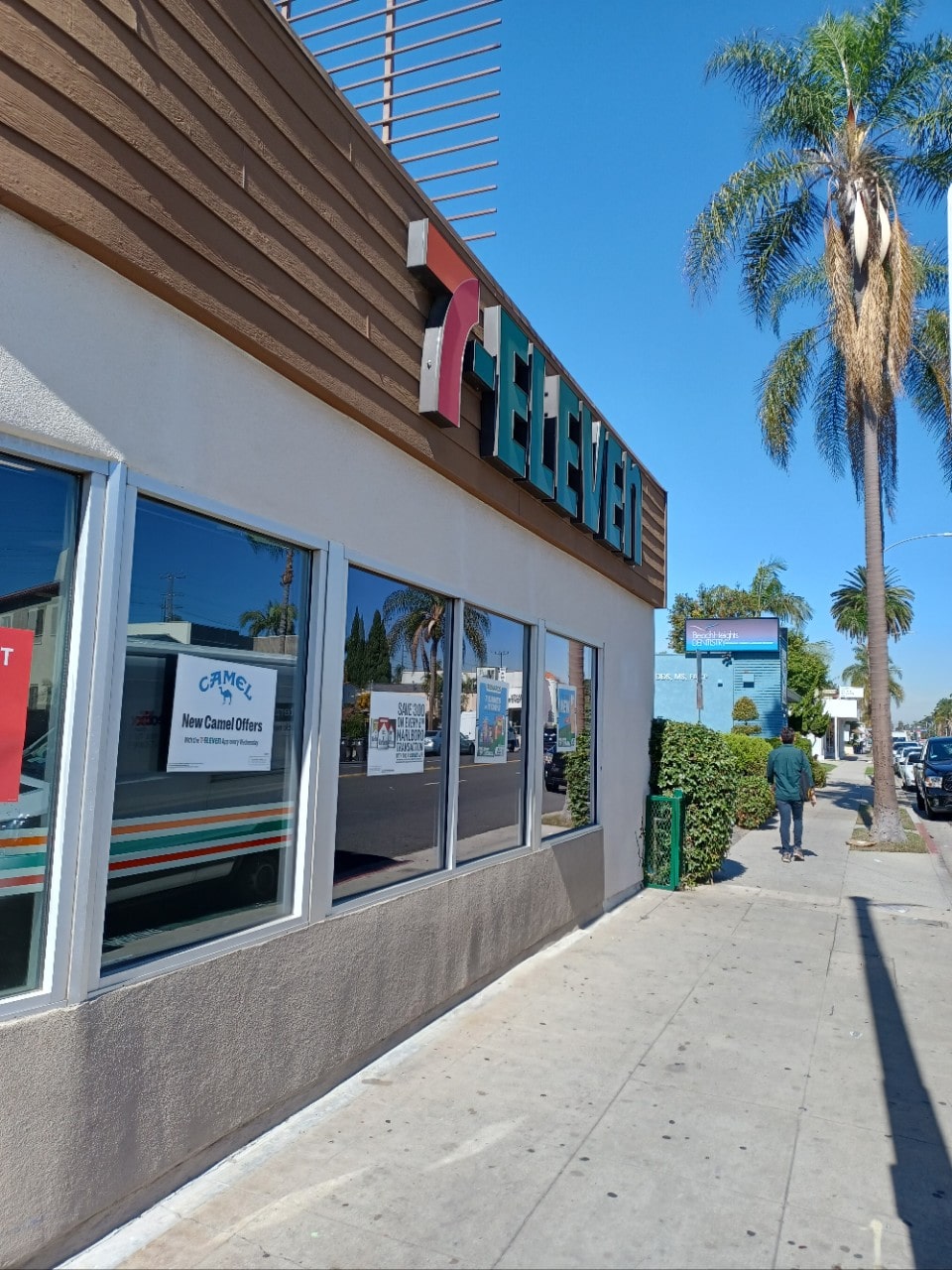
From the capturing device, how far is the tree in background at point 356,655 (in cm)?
470

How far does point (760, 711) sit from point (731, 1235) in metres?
34.9

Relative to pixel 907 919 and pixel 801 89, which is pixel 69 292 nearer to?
pixel 907 919

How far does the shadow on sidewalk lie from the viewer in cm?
333

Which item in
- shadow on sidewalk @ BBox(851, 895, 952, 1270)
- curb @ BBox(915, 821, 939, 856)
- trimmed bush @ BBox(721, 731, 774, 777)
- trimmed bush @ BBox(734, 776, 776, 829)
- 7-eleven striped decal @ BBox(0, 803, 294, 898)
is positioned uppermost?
trimmed bush @ BBox(721, 731, 774, 777)

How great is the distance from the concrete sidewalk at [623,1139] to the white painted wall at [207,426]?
8.74ft

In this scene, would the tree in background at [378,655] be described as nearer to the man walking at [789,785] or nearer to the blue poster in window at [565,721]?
the blue poster in window at [565,721]

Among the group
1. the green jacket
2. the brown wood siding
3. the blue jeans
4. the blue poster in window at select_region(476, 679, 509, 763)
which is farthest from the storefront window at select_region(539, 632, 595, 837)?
the blue jeans

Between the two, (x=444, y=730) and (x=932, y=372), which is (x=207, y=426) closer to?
(x=444, y=730)

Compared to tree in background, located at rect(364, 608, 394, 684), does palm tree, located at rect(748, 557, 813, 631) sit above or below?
above

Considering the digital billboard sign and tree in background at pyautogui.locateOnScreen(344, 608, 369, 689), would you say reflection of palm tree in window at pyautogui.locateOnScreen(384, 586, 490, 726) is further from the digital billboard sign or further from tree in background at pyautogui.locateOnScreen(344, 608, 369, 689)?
the digital billboard sign

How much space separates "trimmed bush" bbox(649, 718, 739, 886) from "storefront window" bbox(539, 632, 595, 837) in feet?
6.68

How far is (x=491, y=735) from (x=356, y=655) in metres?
1.89

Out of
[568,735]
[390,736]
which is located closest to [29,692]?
[390,736]

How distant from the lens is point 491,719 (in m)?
6.46
